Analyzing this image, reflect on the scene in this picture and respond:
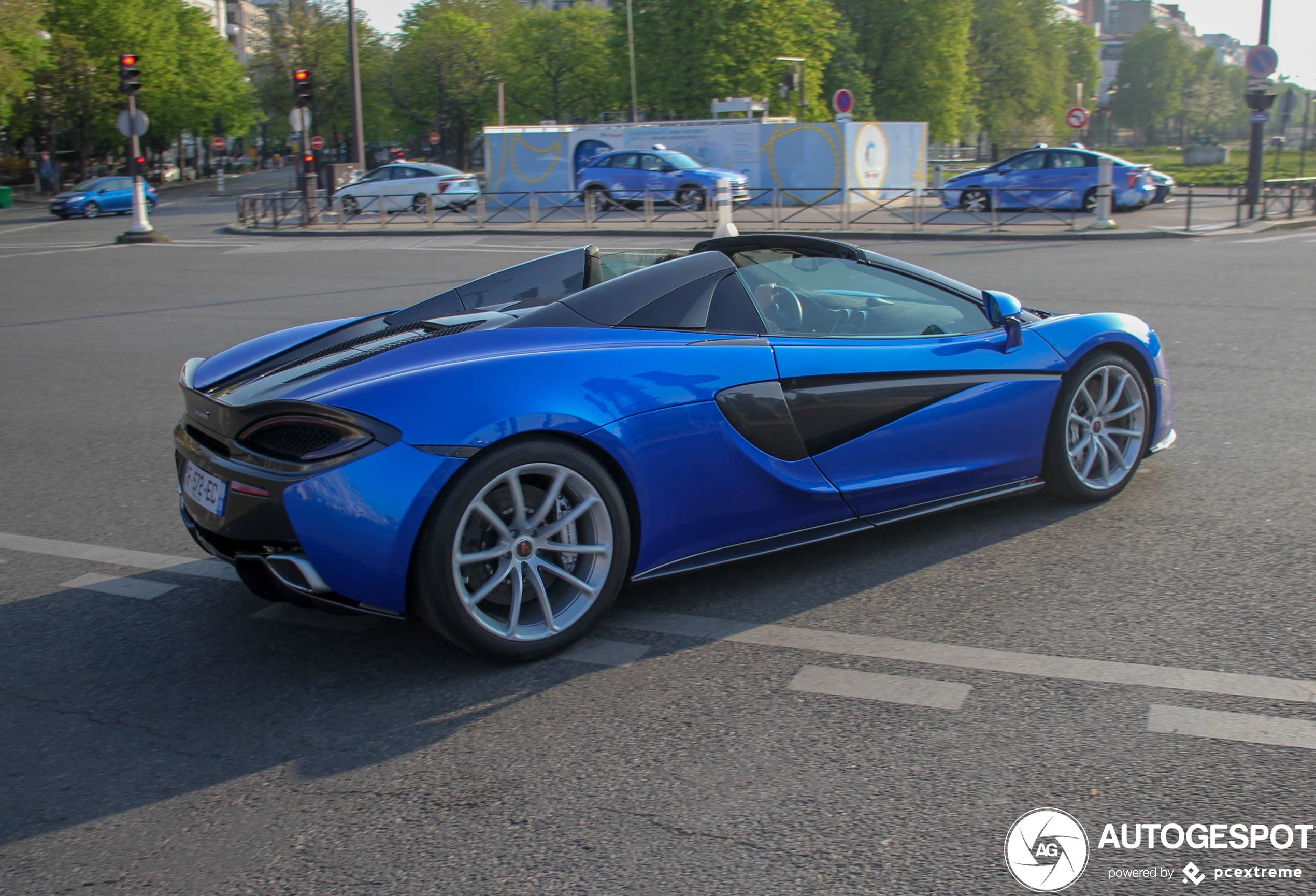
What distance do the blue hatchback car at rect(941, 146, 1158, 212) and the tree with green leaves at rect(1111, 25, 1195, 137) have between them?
434 ft

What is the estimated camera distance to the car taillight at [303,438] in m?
3.26

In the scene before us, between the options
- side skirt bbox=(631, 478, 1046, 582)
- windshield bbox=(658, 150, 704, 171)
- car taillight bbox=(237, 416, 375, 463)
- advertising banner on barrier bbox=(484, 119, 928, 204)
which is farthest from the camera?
advertising banner on barrier bbox=(484, 119, 928, 204)

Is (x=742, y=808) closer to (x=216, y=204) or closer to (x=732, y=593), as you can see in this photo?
(x=732, y=593)

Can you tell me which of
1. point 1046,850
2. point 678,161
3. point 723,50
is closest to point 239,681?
point 1046,850

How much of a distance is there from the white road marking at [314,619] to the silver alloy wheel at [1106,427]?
2798mm

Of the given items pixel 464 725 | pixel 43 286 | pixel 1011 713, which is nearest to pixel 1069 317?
pixel 1011 713

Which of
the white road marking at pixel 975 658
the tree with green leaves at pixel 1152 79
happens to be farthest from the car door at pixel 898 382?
the tree with green leaves at pixel 1152 79

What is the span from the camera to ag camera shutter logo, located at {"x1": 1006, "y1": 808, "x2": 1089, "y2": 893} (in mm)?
2365

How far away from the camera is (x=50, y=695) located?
339 centimetres

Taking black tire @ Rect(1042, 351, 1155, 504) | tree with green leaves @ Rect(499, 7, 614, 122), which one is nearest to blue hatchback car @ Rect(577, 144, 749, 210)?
black tire @ Rect(1042, 351, 1155, 504)

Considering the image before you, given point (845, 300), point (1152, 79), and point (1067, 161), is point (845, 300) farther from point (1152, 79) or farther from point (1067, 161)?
point (1152, 79)

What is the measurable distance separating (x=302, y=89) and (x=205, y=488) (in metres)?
29.0

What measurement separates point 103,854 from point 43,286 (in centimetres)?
1594

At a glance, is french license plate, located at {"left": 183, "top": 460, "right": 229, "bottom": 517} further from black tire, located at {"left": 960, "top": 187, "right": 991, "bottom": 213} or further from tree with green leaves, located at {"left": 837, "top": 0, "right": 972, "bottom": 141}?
tree with green leaves, located at {"left": 837, "top": 0, "right": 972, "bottom": 141}
